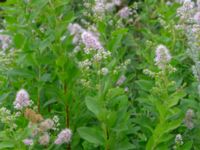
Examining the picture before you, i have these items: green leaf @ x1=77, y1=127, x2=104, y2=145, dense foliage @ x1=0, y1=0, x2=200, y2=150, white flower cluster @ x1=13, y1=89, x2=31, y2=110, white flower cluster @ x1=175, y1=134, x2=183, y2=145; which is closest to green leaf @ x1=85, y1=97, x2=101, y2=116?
dense foliage @ x1=0, y1=0, x2=200, y2=150

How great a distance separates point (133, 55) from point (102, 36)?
0.73m

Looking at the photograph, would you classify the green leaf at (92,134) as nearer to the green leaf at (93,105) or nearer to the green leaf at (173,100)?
the green leaf at (93,105)

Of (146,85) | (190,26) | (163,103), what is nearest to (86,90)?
(146,85)

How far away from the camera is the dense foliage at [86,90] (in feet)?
6.22

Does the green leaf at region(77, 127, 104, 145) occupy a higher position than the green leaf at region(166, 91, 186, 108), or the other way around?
the green leaf at region(166, 91, 186, 108)

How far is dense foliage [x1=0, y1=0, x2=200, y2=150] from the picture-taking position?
190 cm

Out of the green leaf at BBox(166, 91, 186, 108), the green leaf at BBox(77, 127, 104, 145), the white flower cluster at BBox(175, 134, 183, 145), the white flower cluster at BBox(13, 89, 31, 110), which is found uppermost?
the white flower cluster at BBox(13, 89, 31, 110)

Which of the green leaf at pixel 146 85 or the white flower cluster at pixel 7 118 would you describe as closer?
the white flower cluster at pixel 7 118

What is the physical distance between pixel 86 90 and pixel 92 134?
0.28 metres

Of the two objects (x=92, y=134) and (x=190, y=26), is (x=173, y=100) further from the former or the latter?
(x=190, y=26)

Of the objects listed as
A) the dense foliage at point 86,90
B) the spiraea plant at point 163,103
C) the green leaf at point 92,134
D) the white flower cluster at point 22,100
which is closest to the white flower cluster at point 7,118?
the dense foliage at point 86,90

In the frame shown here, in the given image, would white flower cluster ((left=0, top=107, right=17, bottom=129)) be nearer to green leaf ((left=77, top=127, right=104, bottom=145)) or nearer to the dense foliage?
the dense foliage

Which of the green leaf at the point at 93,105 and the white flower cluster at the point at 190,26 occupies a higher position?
the white flower cluster at the point at 190,26

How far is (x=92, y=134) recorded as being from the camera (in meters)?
1.98
